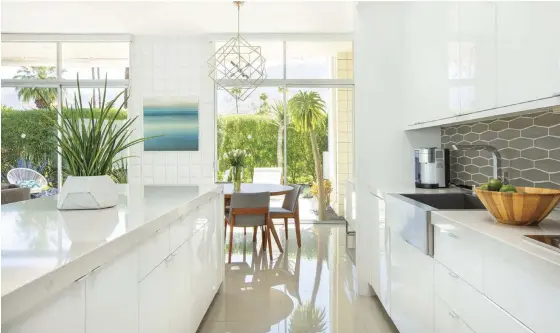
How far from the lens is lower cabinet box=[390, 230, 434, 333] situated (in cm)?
201

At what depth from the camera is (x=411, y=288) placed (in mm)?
2271

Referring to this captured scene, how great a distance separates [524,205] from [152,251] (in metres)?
1.40

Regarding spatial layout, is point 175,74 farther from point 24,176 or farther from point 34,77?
point 24,176

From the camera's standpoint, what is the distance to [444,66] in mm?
2553

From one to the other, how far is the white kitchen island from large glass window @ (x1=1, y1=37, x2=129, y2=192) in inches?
206

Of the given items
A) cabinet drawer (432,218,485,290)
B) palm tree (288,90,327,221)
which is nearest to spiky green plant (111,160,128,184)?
palm tree (288,90,327,221)

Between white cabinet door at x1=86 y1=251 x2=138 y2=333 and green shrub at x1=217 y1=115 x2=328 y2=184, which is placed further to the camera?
green shrub at x1=217 y1=115 x2=328 y2=184

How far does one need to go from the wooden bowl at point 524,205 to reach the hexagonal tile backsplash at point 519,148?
610 mm

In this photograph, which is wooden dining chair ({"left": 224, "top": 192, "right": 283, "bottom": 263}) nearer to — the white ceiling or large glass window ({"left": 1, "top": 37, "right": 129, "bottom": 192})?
the white ceiling

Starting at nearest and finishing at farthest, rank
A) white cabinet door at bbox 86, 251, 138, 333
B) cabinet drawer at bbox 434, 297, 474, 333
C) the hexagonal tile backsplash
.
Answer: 1. white cabinet door at bbox 86, 251, 138, 333
2. cabinet drawer at bbox 434, 297, 474, 333
3. the hexagonal tile backsplash

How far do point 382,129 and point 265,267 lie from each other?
6.16 ft

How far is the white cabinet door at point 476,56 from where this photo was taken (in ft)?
6.38

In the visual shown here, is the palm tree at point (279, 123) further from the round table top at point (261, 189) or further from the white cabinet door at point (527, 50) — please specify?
the white cabinet door at point (527, 50)

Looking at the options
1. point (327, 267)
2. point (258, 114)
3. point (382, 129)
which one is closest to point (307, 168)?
point (258, 114)
